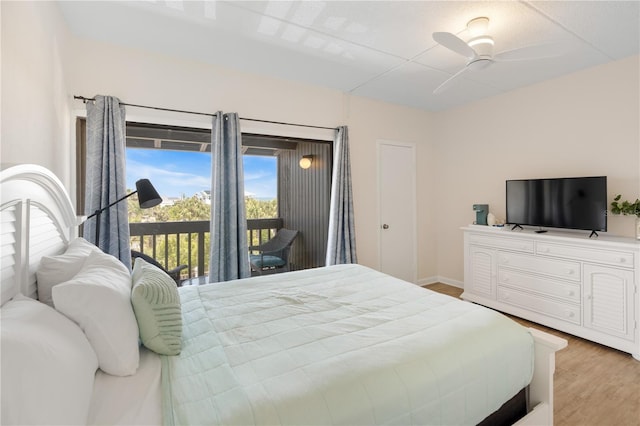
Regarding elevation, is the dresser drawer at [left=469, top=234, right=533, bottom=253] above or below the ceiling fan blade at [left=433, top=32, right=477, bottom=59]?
below

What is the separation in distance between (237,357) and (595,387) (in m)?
2.56

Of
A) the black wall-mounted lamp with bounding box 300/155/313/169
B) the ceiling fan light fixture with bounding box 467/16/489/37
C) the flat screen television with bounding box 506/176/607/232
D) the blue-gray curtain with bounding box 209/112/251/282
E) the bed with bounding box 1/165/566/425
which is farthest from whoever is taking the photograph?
the black wall-mounted lamp with bounding box 300/155/313/169

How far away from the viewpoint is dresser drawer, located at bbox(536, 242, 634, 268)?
258 cm

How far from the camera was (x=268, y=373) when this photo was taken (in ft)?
3.77

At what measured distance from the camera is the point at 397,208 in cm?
441

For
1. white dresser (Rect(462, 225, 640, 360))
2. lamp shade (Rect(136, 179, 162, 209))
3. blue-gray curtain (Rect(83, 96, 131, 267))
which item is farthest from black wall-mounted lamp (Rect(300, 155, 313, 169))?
lamp shade (Rect(136, 179, 162, 209))

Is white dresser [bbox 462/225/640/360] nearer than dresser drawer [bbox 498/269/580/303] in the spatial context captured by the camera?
Yes

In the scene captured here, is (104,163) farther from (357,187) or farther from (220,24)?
(357,187)

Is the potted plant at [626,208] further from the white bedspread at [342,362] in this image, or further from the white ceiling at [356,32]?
the white bedspread at [342,362]

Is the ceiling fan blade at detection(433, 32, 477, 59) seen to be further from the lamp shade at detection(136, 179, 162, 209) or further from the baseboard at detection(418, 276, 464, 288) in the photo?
the baseboard at detection(418, 276, 464, 288)

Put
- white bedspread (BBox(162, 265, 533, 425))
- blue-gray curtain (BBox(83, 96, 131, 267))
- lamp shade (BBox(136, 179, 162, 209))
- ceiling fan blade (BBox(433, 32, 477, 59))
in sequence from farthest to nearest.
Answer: blue-gray curtain (BBox(83, 96, 131, 267))
lamp shade (BBox(136, 179, 162, 209))
ceiling fan blade (BBox(433, 32, 477, 59))
white bedspread (BBox(162, 265, 533, 425))

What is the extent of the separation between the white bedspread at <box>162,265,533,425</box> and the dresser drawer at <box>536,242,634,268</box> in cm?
181

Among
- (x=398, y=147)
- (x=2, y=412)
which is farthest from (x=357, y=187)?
(x=2, y=412)

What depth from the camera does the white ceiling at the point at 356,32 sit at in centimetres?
214
